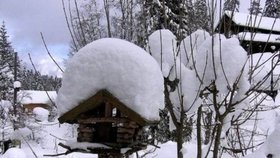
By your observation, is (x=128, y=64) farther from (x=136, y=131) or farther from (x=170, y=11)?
(x=170, y=11)

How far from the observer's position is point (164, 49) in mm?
3949

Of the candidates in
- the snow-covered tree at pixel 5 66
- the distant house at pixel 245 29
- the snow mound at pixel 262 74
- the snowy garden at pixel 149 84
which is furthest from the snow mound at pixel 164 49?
the snow-covered tree at pixel 5 66

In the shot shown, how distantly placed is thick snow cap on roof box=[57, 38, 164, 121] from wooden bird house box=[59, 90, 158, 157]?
0.03 m

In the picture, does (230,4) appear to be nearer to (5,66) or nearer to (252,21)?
(252,21)

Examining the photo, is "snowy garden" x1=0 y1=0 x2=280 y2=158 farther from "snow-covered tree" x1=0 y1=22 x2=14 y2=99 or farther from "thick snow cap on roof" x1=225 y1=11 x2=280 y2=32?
"snow-covered tree" x1=0 y1=22 x2=14 y2=99

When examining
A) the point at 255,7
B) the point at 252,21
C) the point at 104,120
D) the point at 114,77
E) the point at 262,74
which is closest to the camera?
the point at 114,77

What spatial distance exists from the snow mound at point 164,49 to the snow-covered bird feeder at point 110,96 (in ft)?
3.65

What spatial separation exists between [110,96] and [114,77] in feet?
0.37

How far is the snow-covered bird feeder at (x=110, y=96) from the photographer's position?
257cm

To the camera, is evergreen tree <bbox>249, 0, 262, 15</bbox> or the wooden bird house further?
evergreen tree <bbox>249, 0, 262, 15</bbox>

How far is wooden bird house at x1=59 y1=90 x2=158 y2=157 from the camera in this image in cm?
260

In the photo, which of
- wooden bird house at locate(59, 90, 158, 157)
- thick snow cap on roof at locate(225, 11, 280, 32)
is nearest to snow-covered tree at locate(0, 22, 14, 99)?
thick snow cap on roof at locate(225, 11, 280, 32)

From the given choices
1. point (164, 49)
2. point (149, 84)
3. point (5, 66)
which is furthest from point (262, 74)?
point (5, 66)

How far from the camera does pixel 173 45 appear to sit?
386cm
